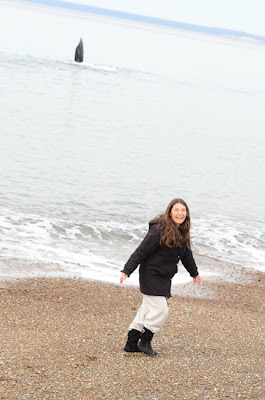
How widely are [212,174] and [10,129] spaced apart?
10548 mm

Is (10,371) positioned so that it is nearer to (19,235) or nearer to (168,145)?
(19,235)

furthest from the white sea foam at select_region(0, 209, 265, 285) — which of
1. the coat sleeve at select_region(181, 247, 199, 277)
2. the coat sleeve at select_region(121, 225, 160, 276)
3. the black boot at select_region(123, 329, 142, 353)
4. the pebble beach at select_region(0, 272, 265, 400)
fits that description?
the coat sleeve at select_region(121, 225, 160, 276)

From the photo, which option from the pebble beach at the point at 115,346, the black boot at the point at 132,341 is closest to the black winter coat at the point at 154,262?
the black boot at the point at 132,341

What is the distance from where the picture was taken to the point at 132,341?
6.49 meters

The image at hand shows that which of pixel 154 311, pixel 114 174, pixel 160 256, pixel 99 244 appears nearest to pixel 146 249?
pixel 160 256

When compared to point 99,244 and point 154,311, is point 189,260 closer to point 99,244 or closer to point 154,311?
point 154,311

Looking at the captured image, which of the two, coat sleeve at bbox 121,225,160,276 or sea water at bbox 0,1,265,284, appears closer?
coat sleeve at bbox 121,225,160,276

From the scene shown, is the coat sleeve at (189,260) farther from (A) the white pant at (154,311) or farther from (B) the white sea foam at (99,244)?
(B) the white sea foam at (99,244)

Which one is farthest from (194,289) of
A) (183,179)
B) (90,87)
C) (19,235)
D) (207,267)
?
(90,87)

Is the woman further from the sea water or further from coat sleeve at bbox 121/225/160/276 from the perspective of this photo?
the sea water

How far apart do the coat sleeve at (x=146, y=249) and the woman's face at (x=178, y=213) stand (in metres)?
0.23

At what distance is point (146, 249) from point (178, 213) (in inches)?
20.7

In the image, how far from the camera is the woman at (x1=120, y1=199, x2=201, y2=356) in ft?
20.1

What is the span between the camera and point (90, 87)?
5194cm
